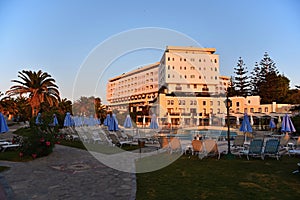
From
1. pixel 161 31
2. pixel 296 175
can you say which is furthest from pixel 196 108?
pixel 296 175

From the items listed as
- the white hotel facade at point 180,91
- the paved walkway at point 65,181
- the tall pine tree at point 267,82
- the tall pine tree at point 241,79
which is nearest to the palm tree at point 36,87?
the white hotel facade at point 180,91

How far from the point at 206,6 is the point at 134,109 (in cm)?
3880

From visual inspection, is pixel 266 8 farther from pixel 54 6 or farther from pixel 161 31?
pixel 54 6

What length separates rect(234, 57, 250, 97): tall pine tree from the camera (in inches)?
2039

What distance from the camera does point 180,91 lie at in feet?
174

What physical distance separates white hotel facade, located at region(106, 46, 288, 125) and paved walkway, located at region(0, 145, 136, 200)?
96.2 feet

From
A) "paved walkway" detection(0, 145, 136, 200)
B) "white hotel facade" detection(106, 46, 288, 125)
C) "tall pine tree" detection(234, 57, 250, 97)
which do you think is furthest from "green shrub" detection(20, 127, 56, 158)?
"tall pine tree" detection(234, 57, 250, 97)

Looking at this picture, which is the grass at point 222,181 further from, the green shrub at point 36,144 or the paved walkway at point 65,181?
the green shrub at point 36,144

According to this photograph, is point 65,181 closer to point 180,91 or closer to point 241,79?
point 180,91

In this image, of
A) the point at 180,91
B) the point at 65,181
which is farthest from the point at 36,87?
the point at 180,91

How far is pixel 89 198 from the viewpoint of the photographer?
427 cm

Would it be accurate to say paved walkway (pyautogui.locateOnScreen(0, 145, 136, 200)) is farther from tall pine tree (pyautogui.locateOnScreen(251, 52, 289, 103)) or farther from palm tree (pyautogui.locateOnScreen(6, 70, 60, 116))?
tall pine tree (pyautogui.locateOnScreen(251, 52, 289, 103))

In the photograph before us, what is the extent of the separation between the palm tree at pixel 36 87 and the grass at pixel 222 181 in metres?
20.2

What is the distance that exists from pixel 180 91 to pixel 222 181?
158 feet
